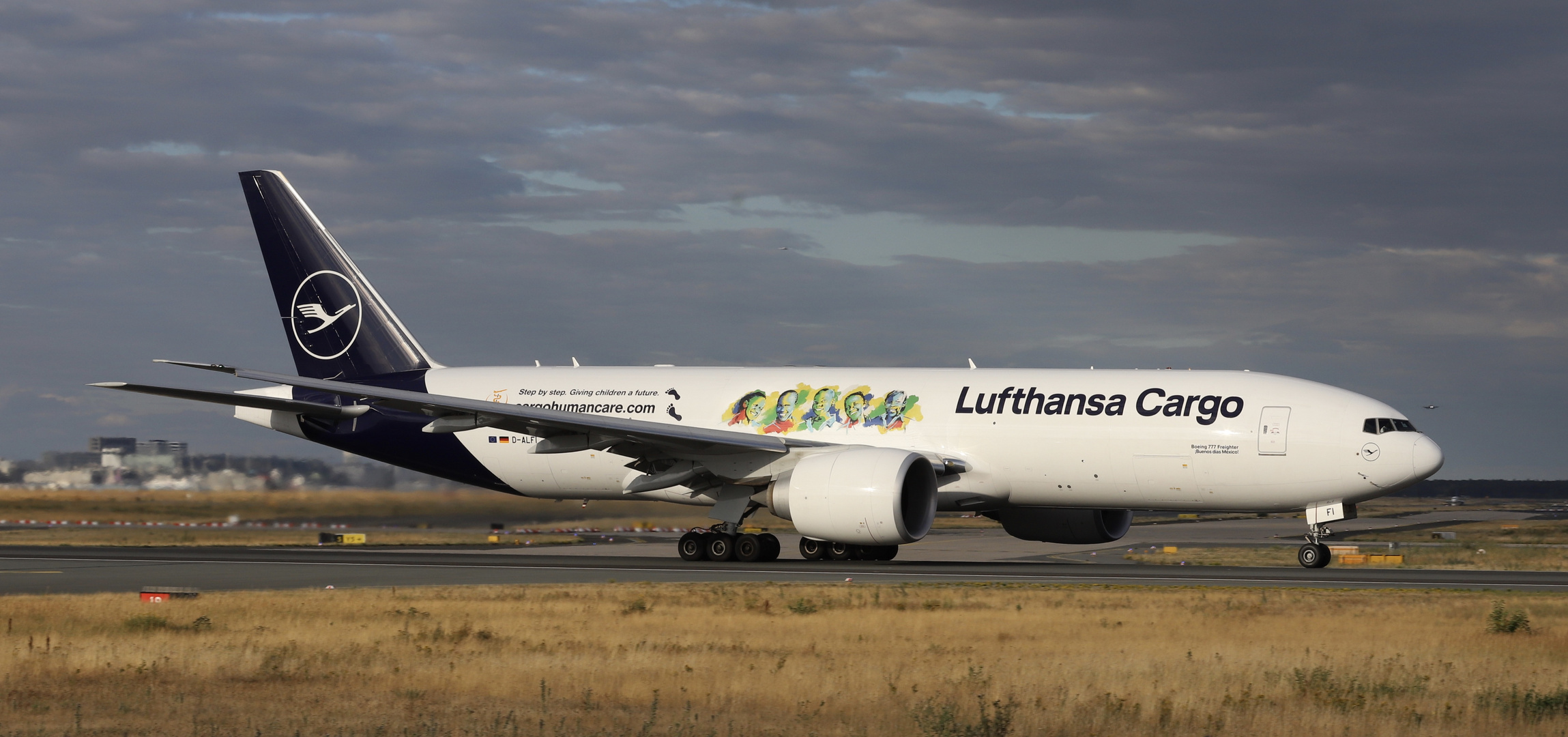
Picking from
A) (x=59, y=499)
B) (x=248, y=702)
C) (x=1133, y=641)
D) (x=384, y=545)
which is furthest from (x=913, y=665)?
(x=59, y=499)

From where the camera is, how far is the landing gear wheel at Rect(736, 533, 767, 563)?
93.9ft

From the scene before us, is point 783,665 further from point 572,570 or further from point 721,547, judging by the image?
point 721,547

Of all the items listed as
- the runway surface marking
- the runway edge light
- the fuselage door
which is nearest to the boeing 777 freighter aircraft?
the fuselage door

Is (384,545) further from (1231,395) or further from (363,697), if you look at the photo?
(363,697)

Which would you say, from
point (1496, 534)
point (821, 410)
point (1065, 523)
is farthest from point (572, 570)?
point (1496, 534)

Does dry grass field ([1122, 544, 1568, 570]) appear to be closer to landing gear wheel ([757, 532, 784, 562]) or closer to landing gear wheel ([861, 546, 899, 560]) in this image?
landing gear wheel ([861, 546, 899, 560])

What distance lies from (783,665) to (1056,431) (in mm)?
15278

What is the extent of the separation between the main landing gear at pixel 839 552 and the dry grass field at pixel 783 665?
10127 mm

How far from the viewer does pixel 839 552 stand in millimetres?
30109

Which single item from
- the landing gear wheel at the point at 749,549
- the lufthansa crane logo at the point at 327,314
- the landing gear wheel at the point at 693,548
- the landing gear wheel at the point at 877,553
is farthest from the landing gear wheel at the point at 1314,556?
the lufthansa crane logo at the point at 327,314

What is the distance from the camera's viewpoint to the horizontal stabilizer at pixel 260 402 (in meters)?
27.1

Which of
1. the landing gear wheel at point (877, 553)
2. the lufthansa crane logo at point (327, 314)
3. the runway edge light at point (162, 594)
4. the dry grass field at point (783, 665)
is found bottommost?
the dry grass field at point (783, 665)

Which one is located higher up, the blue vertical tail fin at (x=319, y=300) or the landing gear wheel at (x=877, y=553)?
the blue vertical tail fin at (x=319, y=300)

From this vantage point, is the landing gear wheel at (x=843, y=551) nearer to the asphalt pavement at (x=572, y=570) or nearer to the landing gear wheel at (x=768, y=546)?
the asphalt pavement at (x=572, y=570)
